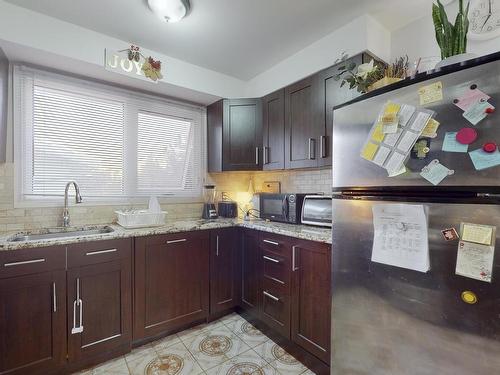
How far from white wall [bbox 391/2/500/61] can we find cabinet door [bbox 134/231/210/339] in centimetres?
212

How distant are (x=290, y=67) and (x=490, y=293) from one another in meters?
2.20

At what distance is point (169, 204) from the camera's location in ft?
8.93

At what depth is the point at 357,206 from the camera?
1196mm

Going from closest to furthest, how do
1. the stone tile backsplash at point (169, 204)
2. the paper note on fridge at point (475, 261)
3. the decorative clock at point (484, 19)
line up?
the paper note on fridge at point (475, 261), the decorative clock at point (484, 19), the stone tile backsplash at point (169, 204)

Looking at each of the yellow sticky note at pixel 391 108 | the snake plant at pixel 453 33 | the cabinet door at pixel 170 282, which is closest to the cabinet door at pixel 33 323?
the cabinet door at pixel 170 282

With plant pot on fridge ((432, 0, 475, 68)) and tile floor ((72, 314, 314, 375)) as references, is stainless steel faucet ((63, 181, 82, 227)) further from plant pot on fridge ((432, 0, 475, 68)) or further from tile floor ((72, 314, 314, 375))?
plant pot on fridge ((432, 0, 475, 68))

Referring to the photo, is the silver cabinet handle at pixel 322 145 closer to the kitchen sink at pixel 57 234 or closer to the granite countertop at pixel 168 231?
the granite countertop at pixel 168 231

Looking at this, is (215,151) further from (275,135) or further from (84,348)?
(84,348)

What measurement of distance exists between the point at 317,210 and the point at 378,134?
100 cm

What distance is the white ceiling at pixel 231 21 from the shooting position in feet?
5.65

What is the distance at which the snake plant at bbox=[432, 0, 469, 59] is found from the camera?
3.76 ft

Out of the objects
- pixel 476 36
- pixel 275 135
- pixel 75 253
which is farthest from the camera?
pixel 275 135

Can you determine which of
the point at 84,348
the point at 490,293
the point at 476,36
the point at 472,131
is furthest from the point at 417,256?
the point at 84,348

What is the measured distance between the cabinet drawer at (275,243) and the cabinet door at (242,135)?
800 millimetres
